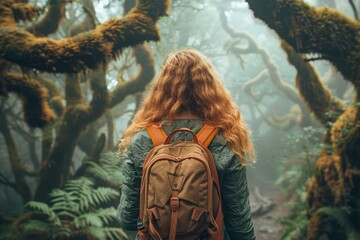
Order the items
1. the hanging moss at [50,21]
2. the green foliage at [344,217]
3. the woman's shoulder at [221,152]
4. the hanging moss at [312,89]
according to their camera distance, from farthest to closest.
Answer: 1. the hanging moss at [50,21]
2. the hanging moss at [312,89]
3. the green foliage at [344,217]
4. the woman's shoulder at [221,152]

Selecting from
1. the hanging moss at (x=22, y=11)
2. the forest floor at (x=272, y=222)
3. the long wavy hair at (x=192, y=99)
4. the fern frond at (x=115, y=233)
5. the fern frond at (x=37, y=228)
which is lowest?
the forest floor at (x=272, y=222)

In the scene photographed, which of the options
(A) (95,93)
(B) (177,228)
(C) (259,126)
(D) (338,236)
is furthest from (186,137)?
(C) (259,126)

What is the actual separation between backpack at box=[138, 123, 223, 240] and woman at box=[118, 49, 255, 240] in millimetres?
196

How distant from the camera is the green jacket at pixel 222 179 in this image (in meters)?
2.08

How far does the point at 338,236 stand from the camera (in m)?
4.94

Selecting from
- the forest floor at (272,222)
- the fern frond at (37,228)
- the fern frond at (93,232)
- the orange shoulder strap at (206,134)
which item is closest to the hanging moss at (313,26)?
the orange shoulder strap at (206,134)

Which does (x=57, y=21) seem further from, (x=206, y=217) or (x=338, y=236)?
(x=338, y=236)

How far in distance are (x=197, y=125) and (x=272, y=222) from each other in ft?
28.3

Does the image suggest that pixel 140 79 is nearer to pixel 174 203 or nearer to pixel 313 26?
pixel 313 26

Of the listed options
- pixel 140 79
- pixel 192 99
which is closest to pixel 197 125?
pixel 192 99

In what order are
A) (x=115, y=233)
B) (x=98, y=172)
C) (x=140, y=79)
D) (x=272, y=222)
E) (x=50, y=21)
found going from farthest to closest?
(x=272, y=222), (x=140, y=79), (x=98, y=172), (x=50, y=21), (x=115, y=233)

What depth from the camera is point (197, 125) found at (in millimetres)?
2156

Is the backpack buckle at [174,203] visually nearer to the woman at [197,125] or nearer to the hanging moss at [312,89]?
the woman at [197,125]

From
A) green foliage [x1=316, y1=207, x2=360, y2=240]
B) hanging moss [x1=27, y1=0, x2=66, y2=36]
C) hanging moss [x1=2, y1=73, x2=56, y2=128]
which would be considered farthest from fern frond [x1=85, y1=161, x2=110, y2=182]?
green foliage [x1=316, y1=207, x2=360, y2=240]
